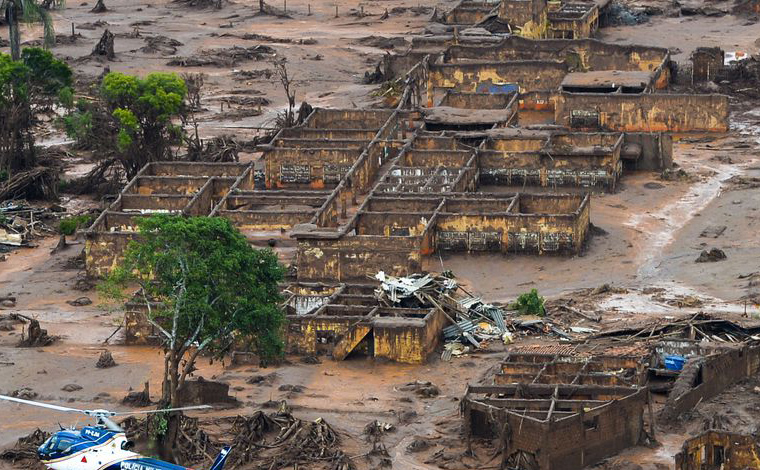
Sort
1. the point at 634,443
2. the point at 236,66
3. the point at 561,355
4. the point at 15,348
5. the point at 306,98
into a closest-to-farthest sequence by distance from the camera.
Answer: the point at 634,443
the point at 561,355
the point at 15,348
the point at 306,98
the point at 236,66

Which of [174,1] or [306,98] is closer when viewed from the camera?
[306,98]

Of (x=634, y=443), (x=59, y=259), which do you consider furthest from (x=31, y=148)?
(x=634, y=443)

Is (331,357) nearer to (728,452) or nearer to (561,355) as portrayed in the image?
(561,355)

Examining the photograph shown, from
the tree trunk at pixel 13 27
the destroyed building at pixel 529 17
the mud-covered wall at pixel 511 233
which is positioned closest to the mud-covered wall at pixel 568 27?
the destroyed building at pixel 529 17

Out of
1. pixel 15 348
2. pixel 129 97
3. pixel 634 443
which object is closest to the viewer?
pixel 634 443

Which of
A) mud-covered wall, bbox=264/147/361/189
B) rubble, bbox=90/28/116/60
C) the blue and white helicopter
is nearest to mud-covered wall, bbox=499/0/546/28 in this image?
rubble, bbox=90/28/116/60

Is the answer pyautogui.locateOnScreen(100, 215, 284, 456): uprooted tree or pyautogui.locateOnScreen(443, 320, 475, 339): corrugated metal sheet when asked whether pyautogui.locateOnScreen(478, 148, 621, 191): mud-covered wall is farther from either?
pyautogui.locateOnScreen(100, 215, 284, 456): uprooted tree
